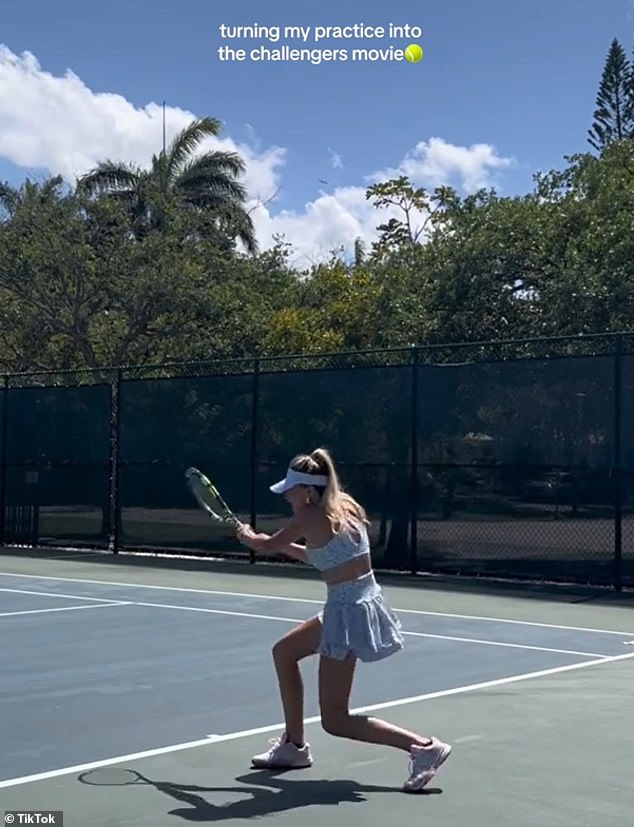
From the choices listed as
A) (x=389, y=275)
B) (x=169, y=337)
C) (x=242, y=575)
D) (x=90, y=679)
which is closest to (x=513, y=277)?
(x=389, y=275)

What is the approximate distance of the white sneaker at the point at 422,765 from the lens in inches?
243

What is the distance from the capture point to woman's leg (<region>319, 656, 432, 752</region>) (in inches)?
243

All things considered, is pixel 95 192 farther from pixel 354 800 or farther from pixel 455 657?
pixel 354 800

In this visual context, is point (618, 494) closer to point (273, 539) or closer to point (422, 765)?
point (422, 765)

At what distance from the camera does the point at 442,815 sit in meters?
5.84

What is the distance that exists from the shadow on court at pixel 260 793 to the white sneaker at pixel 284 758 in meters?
0.04

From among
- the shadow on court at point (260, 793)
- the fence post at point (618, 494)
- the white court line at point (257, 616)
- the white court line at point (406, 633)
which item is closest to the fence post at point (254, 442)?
the white court line at point (257, 616)

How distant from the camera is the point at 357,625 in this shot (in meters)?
6.09

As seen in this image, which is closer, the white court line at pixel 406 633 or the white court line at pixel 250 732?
the white court line at pixel 250 732

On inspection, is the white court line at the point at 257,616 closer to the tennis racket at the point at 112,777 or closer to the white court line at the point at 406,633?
the white court line at the point at 406,633

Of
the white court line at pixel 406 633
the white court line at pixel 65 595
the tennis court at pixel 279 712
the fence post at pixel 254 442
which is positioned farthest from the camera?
the fence post at pixel 254 442

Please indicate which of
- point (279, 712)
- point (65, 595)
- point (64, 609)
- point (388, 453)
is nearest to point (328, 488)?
point (279, 712)

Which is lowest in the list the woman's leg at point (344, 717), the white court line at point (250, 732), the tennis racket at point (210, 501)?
the white court line at point (250, 732)

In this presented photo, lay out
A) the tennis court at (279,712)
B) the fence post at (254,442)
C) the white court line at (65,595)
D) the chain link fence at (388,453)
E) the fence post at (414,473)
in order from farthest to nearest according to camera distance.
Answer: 1. the fence post at (254,442)
2. the fence post at (414,473)
3. the chain link fence at (388,453)
4. the white court line at (65,595)
5. the tennis court at (279,712)
